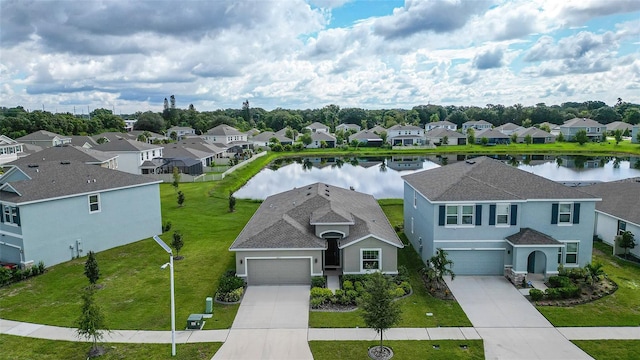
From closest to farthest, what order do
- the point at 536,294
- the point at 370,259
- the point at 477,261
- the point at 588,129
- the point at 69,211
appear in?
1. the point at 536,294
2. the point at 370,259
3. the point at 477,261
4. the point at 69,211
5. the point at 588,129

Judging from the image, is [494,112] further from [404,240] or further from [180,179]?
[404,240]

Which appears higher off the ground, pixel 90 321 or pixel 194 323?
pixel 90 321

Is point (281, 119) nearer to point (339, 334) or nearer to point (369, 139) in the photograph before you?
point (369, 139)

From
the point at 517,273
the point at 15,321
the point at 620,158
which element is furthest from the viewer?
the point at 620,158

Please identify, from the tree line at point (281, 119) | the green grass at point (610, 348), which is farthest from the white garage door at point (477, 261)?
the tree line at point (281, 119)

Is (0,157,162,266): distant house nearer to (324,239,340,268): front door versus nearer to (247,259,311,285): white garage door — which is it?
(247,259,311,285): white garage door

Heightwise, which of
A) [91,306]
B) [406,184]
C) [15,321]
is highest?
[406,184]

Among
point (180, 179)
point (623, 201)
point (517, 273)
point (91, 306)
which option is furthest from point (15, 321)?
point (180, 179)

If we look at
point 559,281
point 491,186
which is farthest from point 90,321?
A: point 559,281
